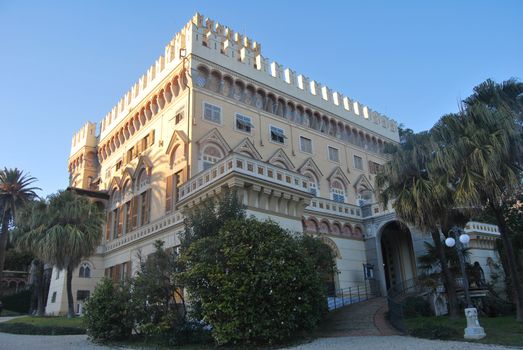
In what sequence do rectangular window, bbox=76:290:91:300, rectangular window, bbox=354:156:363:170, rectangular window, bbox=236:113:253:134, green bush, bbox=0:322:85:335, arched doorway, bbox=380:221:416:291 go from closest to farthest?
green bush, bbox=0:322:85:335
arched doorway, bbox=380:221:416:291
rectangular window, bbox=236:113:253:134
rectangular window, bbox=76:290:91:300
rectangular window, bbox=354:156:363:170

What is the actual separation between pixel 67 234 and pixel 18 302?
2378cm

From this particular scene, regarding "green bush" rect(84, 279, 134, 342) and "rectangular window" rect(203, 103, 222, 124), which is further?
"rectangular window" rect(203, 103, 222, 124)

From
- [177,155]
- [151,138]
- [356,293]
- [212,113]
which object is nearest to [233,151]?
[212,113]

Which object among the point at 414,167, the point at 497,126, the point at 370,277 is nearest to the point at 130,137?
the point at 370,277

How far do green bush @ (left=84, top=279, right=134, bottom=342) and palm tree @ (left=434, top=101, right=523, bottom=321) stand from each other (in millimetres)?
13134

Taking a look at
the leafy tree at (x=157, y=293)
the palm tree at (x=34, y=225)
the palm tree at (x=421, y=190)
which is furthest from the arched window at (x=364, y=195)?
the palm tree at (x=34, y=225)

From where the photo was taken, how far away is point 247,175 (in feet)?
59.9

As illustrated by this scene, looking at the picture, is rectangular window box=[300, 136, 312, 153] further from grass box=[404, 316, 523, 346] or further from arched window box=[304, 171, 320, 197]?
grass box=[404, 316, 523, 346]

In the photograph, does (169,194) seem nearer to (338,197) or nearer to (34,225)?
(34,225)

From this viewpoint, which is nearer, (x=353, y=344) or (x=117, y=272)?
(x=353, y=344)

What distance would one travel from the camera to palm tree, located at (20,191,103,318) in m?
26.0

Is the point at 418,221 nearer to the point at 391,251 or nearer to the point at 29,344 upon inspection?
the point at 391,251

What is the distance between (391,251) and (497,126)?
1532cm

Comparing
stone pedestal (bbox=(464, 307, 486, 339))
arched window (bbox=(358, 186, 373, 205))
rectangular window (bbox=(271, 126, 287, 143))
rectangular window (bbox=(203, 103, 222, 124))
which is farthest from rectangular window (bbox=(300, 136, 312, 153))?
stone pedestal (bbox=(464, 307, 486, 339))
